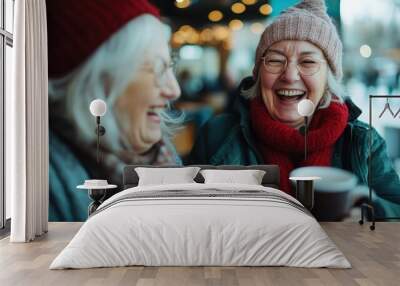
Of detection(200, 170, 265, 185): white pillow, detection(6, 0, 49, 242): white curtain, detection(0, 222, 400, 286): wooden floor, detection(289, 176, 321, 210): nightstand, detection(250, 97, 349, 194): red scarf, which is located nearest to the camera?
detection(0, 222, 400, 286): wooden floor

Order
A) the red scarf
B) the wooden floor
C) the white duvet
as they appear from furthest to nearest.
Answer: the red scarf < the white duvet < the wooden floor

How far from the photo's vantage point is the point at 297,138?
7.77m

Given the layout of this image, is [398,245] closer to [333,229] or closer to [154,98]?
[333,229]

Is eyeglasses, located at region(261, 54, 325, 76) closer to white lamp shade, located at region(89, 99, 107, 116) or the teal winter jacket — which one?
the teal winter jacket

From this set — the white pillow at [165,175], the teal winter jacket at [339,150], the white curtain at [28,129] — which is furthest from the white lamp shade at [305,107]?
the white curtain at [28,129]

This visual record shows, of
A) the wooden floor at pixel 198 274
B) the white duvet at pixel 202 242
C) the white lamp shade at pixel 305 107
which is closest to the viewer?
the wooden floor at pixel 198 274

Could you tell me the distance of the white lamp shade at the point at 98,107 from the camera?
23.7 feet

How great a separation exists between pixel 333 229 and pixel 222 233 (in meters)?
2.85

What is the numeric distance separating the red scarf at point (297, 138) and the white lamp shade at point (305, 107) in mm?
446

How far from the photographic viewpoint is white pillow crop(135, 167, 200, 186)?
22.6 ft

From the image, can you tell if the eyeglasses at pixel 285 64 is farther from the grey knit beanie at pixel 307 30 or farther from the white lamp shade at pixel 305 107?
the white lamp shade at pixel 305 107

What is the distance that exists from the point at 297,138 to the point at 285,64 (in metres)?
0.99

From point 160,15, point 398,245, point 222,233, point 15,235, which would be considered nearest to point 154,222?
point 222,233

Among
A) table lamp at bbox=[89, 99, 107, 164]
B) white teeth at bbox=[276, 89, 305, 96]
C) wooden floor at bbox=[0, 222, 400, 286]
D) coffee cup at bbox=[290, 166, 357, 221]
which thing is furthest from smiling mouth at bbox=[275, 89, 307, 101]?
wooden floor at bbox=[0, 222, 400, 286]
